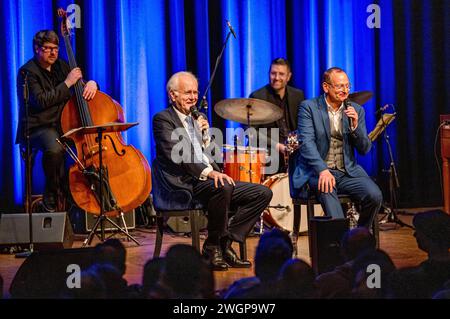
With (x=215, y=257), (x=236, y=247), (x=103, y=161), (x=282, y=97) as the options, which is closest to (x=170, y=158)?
(x=215, y=257)

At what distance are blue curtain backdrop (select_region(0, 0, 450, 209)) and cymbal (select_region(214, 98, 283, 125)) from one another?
102 centimetres

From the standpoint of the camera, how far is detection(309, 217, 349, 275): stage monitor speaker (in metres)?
3.58

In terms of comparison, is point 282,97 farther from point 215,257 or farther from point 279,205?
point 215,257

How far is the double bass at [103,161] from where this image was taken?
201 inches

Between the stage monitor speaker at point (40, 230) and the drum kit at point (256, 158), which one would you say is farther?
the drum kit at point (256, 158)

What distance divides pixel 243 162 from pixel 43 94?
156 cm

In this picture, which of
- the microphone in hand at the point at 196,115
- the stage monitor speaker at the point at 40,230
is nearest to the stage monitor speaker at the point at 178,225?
the stage monitor speaker at the point at 40,230

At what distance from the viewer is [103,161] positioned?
5.16 m

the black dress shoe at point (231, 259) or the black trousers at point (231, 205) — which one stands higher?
the black trousers at point (231, 205)

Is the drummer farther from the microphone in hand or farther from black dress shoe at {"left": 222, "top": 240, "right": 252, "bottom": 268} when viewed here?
black dress shoe at {"left": 222, "top": 240, "right": 252, "bottom": 268}

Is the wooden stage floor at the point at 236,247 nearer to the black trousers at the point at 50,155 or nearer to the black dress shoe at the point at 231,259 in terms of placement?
the black dress shoe at the point at 231,259

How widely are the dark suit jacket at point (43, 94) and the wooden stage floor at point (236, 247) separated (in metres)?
0.94

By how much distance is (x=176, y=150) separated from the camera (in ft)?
13.8
